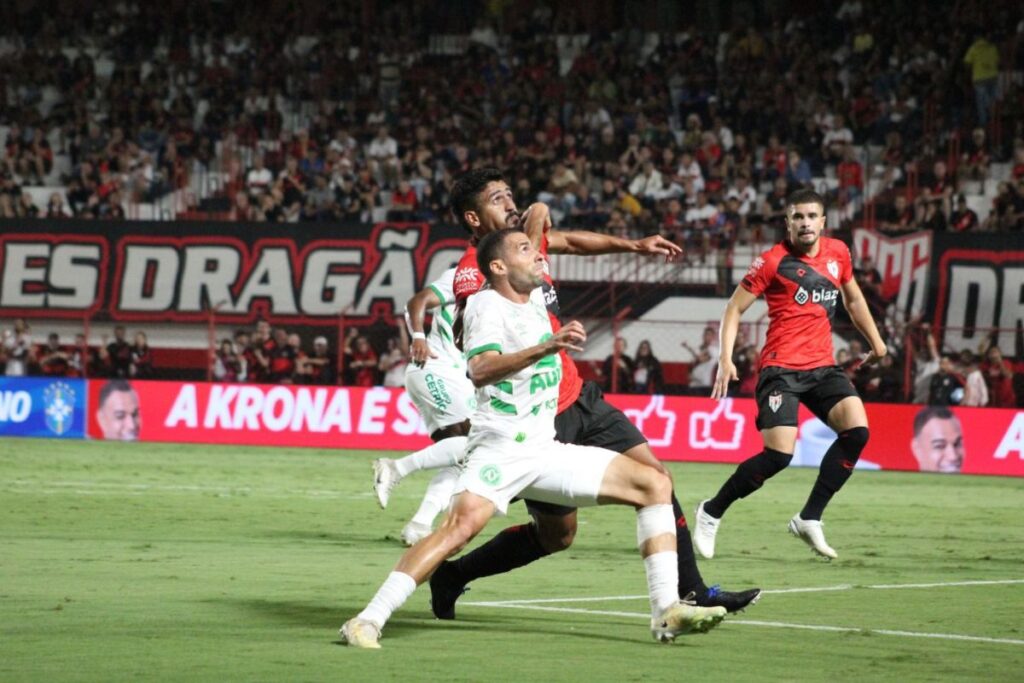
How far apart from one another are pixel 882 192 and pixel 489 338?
2255 cm

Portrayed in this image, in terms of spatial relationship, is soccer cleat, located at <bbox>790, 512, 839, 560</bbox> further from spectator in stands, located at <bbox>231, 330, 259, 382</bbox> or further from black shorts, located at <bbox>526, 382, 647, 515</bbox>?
Answer: spectator in stands, located at <bbox>231, 330, 259, 382</bbox>

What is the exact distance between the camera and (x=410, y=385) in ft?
43.0

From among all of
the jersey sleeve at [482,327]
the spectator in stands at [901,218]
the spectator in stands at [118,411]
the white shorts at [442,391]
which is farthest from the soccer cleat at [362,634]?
the spectator in stands at [901,218]

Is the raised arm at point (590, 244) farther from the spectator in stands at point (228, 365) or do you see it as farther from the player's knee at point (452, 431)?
the spectator in stands at point (228, 365)

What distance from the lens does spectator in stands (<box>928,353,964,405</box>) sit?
24.5 metres

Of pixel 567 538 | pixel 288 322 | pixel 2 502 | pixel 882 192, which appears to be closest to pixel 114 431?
pixel 288 322

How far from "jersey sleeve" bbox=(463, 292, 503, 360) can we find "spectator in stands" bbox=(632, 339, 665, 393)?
18578 millimetres

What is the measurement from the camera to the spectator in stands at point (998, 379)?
24.3 metres

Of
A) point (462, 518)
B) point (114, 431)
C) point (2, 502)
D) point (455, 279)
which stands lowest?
point (114, 431)

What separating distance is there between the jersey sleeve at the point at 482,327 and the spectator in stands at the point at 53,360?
22866mm

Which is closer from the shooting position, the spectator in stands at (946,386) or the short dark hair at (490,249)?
the short dark hair at (490,249)

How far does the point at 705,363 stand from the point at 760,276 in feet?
46.1

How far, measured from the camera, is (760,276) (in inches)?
487

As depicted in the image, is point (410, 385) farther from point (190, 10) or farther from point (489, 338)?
point (190, 10)
